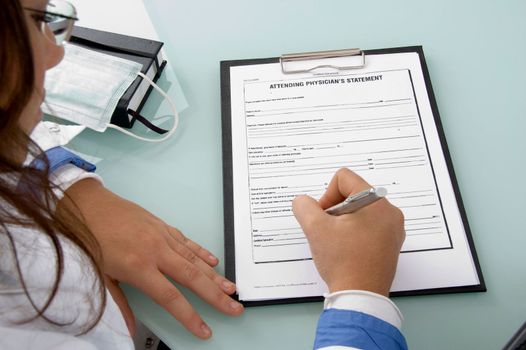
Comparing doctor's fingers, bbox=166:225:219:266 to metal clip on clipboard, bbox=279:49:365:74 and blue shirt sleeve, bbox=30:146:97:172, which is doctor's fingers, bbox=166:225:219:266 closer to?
blue shirt sleeve, bbox=30:146:97:172

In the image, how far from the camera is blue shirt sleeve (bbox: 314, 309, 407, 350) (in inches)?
19.0

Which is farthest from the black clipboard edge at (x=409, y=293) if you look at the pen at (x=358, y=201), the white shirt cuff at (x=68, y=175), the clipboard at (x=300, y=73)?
the white shirt cuff at (x=68, y=175)

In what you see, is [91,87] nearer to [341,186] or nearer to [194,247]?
[194,247]

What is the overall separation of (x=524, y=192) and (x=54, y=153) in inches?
25.8

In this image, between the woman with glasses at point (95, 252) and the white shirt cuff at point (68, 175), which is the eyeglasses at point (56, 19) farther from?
the white shirt cuff at point (68, 175)

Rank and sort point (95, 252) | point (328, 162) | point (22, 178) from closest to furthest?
point (22, 178) < point (95, 252) < point (328, 162)

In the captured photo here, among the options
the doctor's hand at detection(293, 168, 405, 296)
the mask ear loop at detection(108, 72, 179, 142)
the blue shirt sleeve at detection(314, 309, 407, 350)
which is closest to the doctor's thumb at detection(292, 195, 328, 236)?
the doctor's hand at detection(293, 168, 405, 296)

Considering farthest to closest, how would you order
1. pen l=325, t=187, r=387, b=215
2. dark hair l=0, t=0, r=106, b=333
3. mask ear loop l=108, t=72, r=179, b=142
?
mask ear loop l=108, t=72, r=179, b=142 → pen l=325, t=187, r=387, b=215 → dark hair l=0, t=0, r=106, b=333

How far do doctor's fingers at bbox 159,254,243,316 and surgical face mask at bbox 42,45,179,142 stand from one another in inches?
8.4

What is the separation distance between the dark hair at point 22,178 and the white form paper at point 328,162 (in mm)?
200

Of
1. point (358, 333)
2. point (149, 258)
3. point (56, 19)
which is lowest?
point (358, 333)

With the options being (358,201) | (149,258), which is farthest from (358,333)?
(149,258)

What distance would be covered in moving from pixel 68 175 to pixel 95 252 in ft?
0.46

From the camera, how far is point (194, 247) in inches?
22.8
